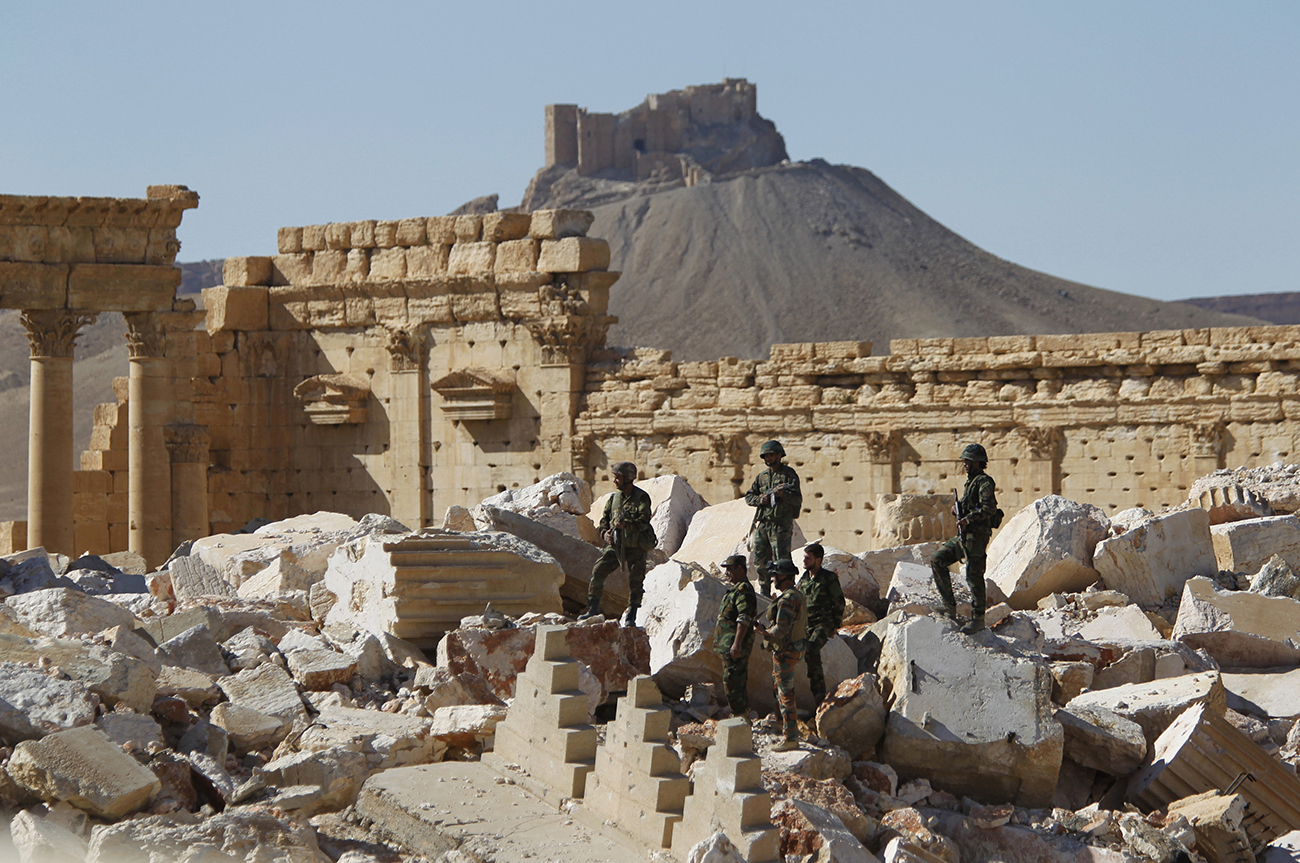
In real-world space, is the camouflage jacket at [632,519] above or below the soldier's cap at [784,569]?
above

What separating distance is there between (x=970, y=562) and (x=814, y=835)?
11.2ft

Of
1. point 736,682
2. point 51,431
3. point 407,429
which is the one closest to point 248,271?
point 407,429

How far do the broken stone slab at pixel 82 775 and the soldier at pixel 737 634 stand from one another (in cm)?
362

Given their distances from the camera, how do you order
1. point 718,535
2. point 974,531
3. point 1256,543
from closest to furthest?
point 974,531
point 1256,543
point 718,535

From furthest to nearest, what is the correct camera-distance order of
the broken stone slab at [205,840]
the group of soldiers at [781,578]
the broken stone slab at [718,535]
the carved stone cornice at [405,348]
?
the carved stone cornice at [405,348], the broken stone slab at [718,535], the group of soldiers at [781,578], the broken stone slab at [205,840]

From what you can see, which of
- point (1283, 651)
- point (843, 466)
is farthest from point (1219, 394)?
point (1283, 651)

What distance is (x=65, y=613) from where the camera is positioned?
1171 cm

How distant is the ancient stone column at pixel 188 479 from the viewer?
70.0ft

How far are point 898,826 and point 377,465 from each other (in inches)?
624

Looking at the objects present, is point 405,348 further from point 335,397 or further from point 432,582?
point 432,582

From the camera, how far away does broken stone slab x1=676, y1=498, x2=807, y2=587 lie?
16094 mm

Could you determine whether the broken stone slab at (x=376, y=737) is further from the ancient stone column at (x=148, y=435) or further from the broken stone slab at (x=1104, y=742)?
the ancient stone column at (x=148, y=435)

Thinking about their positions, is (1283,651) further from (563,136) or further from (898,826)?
(563,136)

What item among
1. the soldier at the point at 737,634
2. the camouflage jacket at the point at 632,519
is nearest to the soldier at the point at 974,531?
the soldier at the point at 737,634
